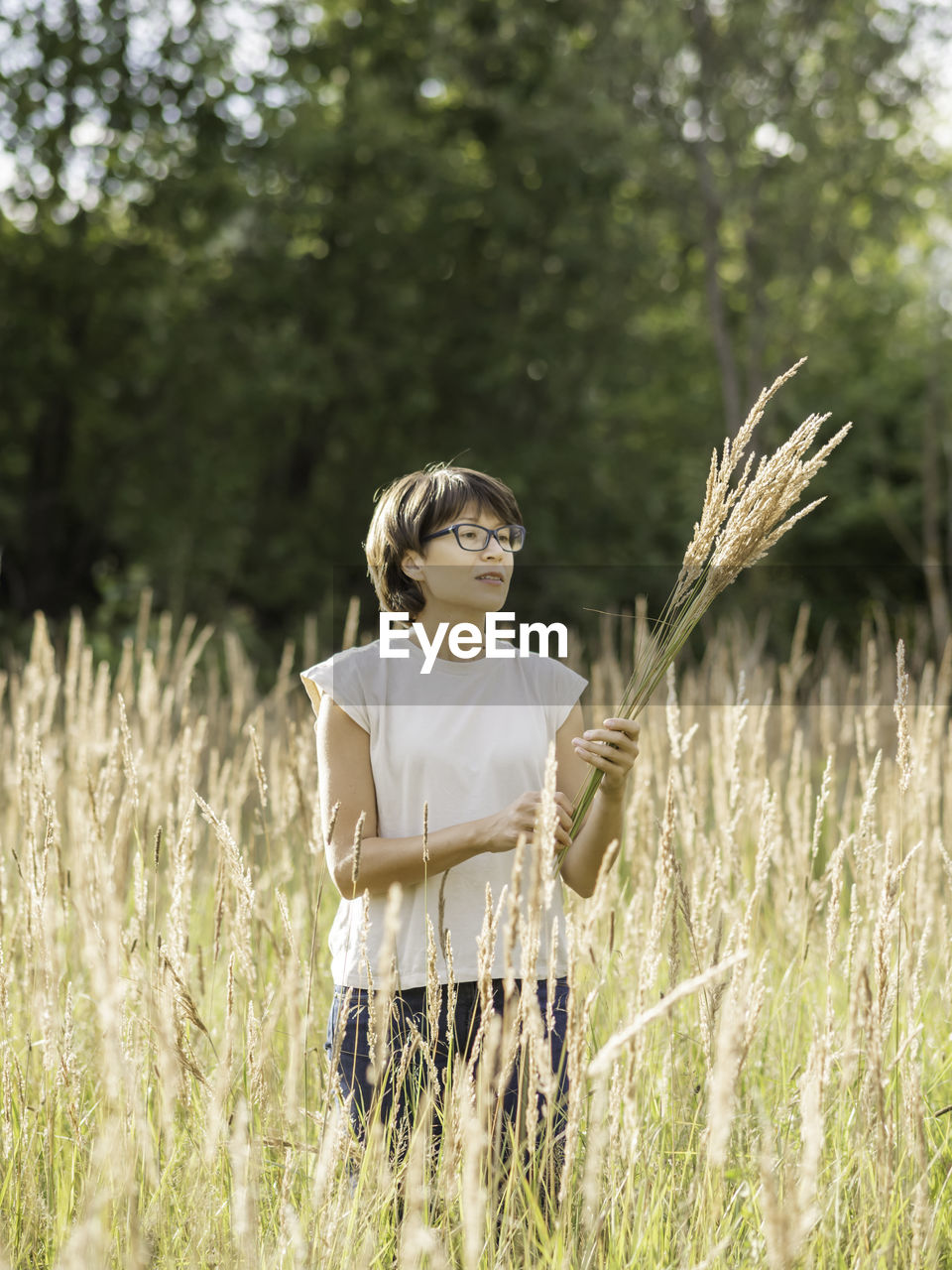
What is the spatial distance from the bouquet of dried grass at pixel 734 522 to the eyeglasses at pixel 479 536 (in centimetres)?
29

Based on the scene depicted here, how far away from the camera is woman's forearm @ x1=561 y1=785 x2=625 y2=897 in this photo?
1.44 meters

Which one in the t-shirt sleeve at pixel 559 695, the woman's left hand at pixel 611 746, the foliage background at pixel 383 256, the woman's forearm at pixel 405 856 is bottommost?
the woman's forearm at pixel 405 856

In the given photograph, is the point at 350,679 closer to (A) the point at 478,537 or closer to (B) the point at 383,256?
(A) the point at 478,537

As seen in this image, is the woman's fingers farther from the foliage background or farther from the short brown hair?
the foliage background

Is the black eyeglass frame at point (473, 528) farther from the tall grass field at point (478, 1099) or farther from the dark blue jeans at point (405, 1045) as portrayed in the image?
the dark blue jeans at point (405, 1045)

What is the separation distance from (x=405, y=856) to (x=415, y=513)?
1.52 ft

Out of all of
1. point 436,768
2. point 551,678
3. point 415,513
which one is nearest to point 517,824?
point 436,768

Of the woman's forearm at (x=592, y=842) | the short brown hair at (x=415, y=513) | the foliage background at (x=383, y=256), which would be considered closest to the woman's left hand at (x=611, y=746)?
the woman's forearm at (x=592, y=842)

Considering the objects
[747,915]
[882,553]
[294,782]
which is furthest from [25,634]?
[882,553]

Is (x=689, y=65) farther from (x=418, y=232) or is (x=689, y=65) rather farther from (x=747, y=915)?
(x=747, y=915)

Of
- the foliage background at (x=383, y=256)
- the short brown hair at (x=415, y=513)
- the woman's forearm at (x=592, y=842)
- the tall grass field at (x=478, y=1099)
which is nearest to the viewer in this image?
the tall grass field at (x=478, y=1099)

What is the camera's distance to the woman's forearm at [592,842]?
4.73ft

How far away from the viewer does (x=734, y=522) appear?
120 cm

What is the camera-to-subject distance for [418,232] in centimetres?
1111
